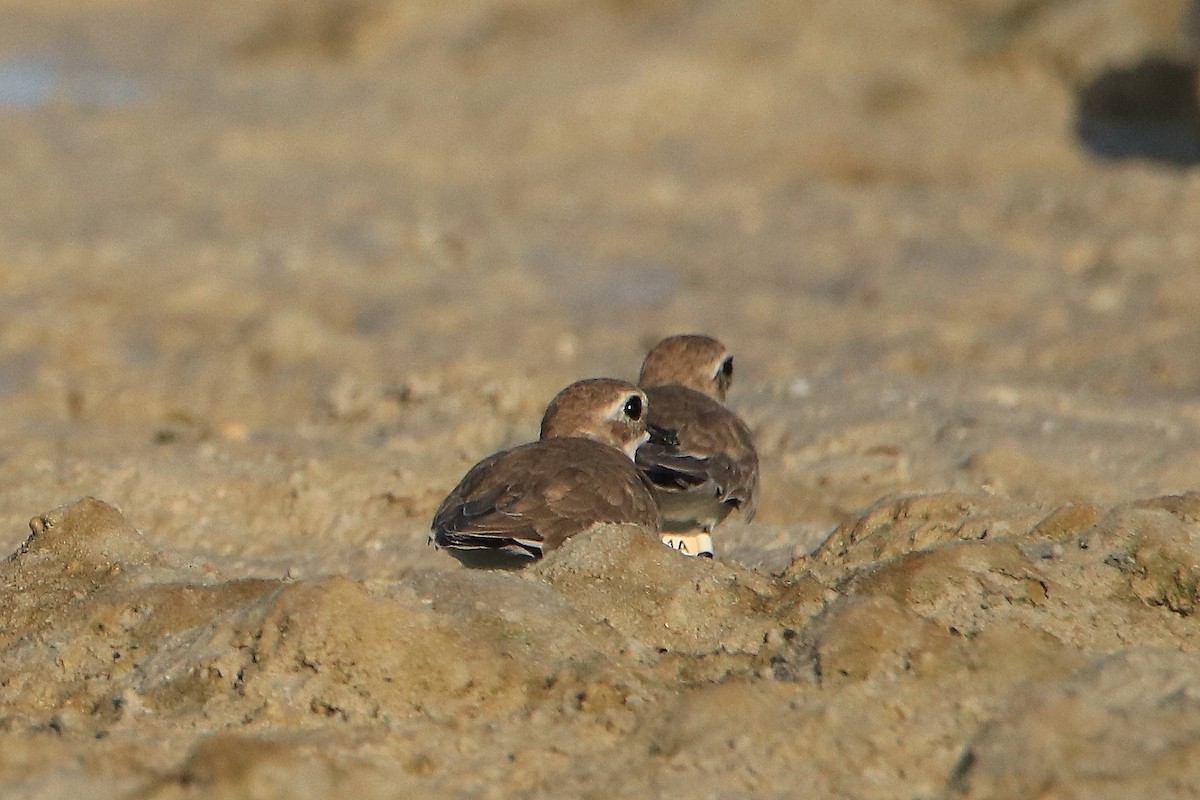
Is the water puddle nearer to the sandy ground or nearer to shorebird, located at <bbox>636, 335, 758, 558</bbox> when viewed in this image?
the sandy ground

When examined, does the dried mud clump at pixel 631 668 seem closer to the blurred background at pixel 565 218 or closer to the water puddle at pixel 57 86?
the blurred background at pixel 565 218

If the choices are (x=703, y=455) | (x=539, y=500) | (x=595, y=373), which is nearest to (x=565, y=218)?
(x=595, y=373)

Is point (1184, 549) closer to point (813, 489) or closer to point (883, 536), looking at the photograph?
point (883, 536)

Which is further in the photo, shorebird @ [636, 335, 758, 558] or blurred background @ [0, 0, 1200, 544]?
blurred background @ [0, 0, 1200, 544]

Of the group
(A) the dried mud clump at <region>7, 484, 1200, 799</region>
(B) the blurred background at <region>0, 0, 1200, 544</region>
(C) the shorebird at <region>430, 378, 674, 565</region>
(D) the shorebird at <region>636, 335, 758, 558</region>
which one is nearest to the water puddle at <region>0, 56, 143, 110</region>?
(B) the blurred background at <region>0, 0, 1200, 544</region>

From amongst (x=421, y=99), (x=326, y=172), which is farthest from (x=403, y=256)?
(x=421, y=99)

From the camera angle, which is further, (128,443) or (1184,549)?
(128,443)

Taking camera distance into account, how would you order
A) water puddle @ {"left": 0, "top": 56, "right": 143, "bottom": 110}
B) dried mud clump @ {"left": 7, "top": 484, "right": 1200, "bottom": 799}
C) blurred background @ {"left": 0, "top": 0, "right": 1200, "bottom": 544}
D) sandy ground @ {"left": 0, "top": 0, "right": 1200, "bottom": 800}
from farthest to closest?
water puddle @ {"left": 0, "top": 56, "right": 143, "bottom": 110}, blurred background @ {"left": 0, "top": 0, "right": 1200, "bottom": 544}, sandy ground @ {"left": 0, "top": 0, "right": 1200, "bottom": 800}, dried mud clump @ {"left": 7, "top": 484, "right": 1200, "bottom": 799}
